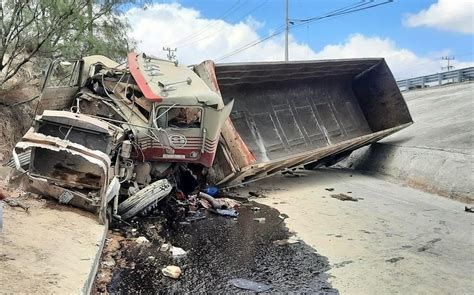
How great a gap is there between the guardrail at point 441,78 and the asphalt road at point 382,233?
1529 centimetres

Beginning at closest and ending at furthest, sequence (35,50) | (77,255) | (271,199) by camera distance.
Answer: (77,255)
(271,199)
(35,50)

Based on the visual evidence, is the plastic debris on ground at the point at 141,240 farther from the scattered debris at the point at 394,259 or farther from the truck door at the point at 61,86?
the scattered debris at the point at 394,259

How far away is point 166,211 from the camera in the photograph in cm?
780

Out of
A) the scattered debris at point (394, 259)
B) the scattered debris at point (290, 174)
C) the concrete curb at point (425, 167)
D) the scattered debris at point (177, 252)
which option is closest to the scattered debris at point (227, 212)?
the scattered debris at point (177, 252)

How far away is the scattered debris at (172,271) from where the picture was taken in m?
4.92

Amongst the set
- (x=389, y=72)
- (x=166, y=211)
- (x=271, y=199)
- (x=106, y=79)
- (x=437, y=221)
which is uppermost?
(x=106, y=79)

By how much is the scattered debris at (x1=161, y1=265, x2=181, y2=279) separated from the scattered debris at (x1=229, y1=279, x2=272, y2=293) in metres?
0.60

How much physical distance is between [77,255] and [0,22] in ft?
30.1

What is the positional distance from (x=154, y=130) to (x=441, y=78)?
22.3 meters

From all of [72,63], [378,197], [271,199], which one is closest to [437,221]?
[378,197]

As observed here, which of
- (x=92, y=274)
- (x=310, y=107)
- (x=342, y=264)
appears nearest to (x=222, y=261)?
(x=342, y=264)

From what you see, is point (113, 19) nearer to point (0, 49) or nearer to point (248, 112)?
point (0, 49)

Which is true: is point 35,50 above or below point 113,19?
below

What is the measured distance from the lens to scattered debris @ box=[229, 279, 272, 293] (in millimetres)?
4648
